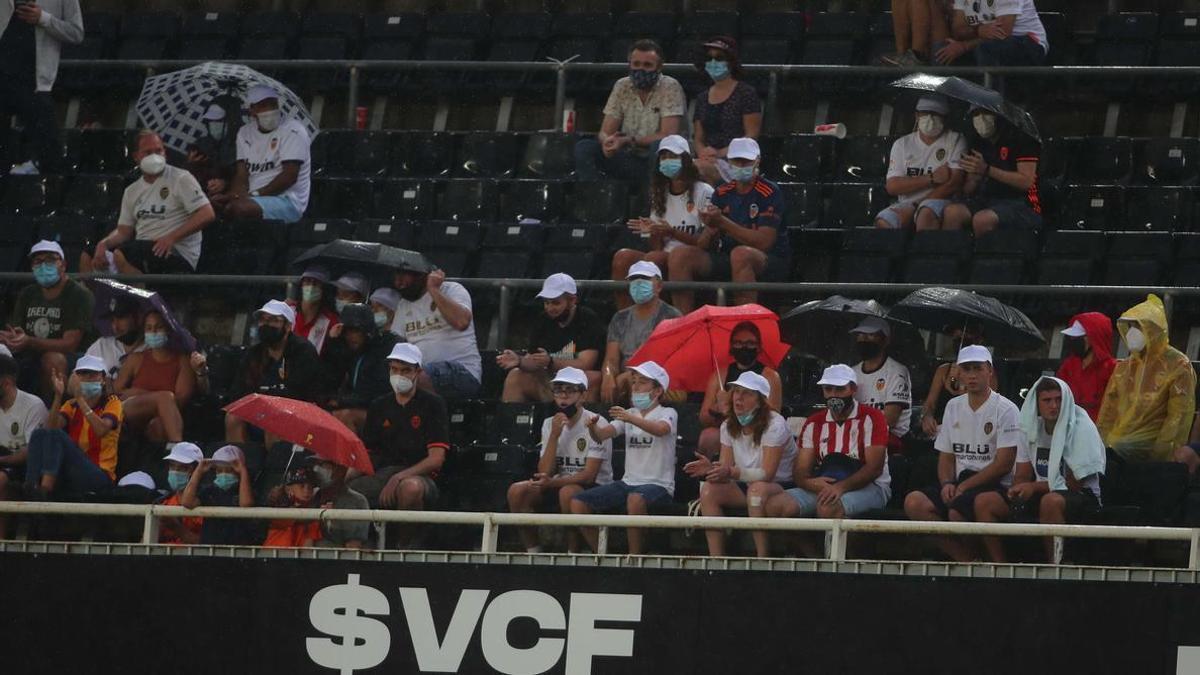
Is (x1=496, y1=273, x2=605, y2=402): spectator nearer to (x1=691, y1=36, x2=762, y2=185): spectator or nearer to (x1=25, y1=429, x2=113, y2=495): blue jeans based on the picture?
(x1=691, y1=36, x2=762, y2=185): spectator

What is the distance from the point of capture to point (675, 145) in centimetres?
1390

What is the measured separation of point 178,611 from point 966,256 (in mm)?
5290

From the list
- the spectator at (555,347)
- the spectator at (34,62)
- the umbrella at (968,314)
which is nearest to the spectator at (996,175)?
the umbrella at (968,314)

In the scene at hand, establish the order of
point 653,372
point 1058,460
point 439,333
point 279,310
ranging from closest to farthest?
point 1058,460 < point 653,372 < point 279,310 < point 439,333

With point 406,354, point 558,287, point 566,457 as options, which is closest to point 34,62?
point 558,287

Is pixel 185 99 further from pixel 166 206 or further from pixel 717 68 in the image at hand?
pixel 717 68

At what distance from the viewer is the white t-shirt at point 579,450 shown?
1199 centimetres

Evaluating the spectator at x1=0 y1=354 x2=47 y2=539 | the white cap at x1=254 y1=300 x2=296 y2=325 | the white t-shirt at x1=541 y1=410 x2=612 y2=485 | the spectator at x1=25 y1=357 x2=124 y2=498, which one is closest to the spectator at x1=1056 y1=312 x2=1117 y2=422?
the white t-shirt at x1=541 y1=410 x2=612 y2=485

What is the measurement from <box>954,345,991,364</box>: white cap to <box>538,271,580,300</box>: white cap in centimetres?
248

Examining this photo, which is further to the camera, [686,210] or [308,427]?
[686,210]

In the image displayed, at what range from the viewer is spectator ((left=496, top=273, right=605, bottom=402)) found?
13.0 m

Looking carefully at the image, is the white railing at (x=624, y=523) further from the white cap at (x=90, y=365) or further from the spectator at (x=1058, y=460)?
the white cap at (x=90, y=365)

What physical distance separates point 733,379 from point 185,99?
5.57m

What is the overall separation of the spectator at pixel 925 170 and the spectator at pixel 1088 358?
2011mm
